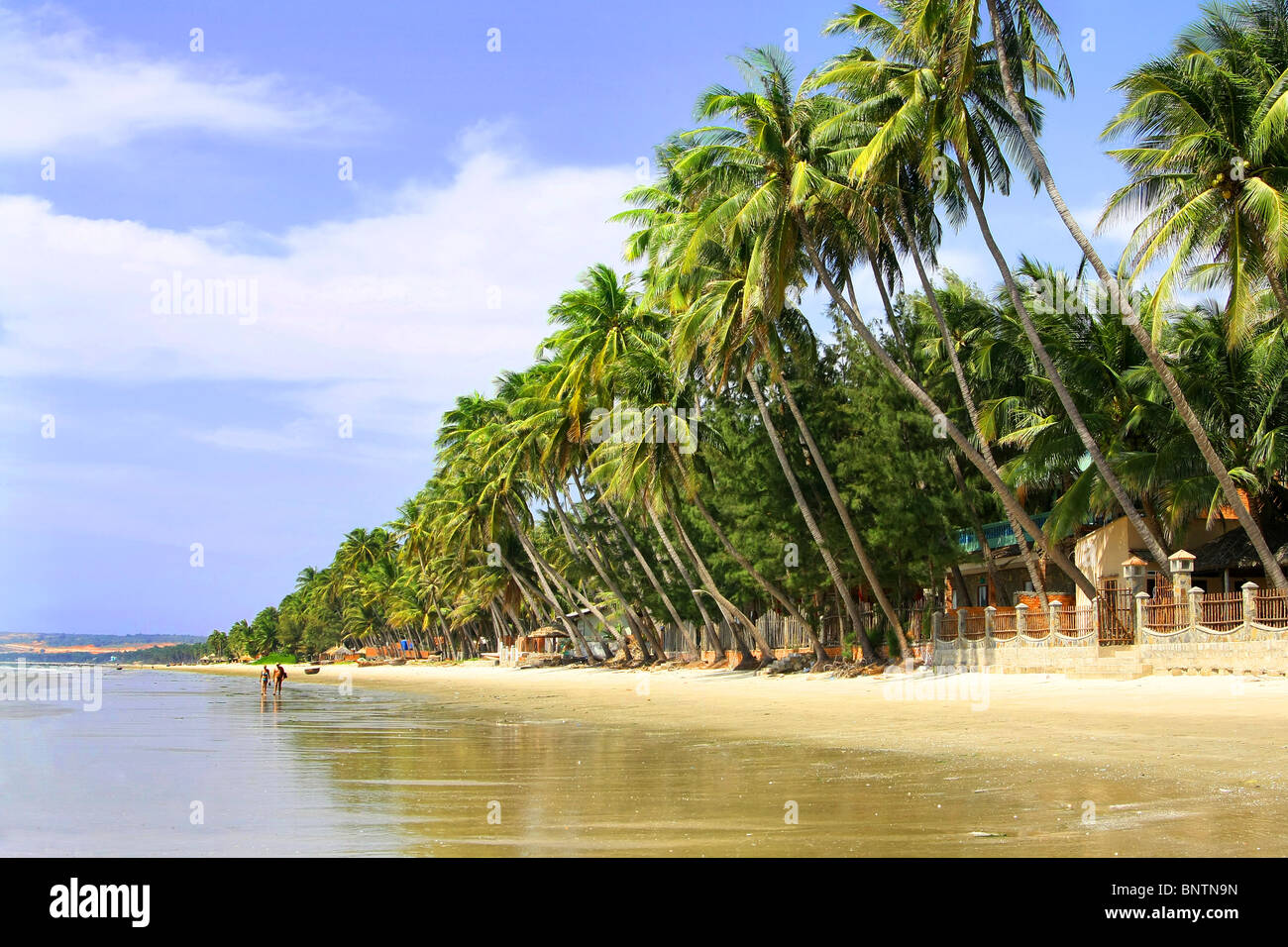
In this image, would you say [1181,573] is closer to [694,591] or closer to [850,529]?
[850,529]

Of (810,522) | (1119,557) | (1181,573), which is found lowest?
(1181,573)

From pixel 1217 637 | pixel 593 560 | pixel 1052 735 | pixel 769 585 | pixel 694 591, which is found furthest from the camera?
pixel 593 560

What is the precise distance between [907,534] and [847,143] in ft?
32.3

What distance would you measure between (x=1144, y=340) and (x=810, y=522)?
1077cm

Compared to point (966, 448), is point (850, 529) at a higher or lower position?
lower

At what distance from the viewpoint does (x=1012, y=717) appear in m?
16.0

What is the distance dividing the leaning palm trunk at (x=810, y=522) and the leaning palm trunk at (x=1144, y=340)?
9.71 meters

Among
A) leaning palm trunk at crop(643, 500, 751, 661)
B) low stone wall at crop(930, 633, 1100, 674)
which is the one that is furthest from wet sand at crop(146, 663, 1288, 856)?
leaning palm trunk at crop(643, 500, 751, 661)

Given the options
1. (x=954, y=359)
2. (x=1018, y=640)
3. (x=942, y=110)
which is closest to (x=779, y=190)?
(x=942, y=110)

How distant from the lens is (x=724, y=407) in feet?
108

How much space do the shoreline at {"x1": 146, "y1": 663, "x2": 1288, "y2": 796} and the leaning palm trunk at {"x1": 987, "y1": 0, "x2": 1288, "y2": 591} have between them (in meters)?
3.39


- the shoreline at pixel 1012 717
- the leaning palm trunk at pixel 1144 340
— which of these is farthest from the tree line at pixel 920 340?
the shoreline at pixel 1012 717
